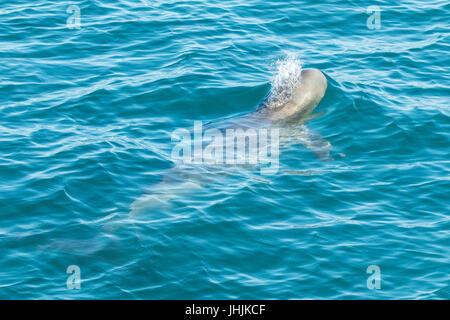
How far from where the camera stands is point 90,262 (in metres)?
14.0

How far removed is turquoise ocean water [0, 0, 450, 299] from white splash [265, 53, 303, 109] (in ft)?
0.59

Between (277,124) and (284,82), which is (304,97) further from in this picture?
(277,124)

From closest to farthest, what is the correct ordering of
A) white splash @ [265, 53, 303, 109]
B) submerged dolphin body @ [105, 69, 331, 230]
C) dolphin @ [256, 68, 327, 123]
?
1. submerged dolphin body @ [105, 69, 331, 230]
2. dolphin @ [256, 68, 327, 123]
3. white splash @ [265, 53, 303, 109]

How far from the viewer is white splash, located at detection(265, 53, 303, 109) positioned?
20141 millimetres

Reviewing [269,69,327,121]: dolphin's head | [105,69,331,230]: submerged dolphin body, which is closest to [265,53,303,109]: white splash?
[105,69,331,230]: submerged dolphin body

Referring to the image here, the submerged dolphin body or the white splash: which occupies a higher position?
the white splash

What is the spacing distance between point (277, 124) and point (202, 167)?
2.90 meters

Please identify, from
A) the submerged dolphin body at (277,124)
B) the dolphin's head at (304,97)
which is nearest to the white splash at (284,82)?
the submerged dolphin body at (277,124)

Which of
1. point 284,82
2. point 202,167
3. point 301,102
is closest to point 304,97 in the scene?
point 301,102

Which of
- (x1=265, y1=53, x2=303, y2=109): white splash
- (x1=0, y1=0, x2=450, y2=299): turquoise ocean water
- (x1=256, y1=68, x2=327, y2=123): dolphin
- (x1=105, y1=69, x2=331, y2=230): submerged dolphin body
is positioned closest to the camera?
(x1=0, y1=0, x2=450, y2=299): turquoise ocean water

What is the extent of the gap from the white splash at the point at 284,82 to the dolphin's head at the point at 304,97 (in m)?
0.12

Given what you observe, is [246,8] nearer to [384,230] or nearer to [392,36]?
[392,36]

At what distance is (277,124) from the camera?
1927 cm

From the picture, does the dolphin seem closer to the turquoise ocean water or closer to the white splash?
the white splash
